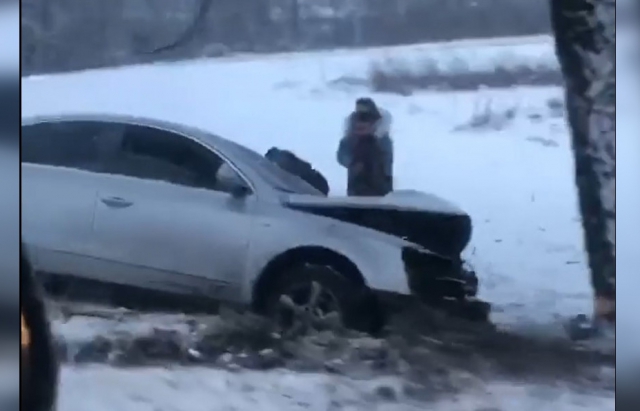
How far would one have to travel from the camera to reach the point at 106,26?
1.32 metres

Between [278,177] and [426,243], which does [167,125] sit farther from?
[426,243]

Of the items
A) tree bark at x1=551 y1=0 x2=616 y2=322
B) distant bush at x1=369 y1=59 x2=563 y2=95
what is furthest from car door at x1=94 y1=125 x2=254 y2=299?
tree bark at x1=551 y1=0 x2=616 y2=322

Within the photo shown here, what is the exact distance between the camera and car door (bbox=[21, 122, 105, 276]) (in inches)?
51.0

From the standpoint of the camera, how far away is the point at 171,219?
1289 mm

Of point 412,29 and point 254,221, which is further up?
point 412,29

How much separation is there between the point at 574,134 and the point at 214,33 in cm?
58

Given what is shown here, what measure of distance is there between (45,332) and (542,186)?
802 mm

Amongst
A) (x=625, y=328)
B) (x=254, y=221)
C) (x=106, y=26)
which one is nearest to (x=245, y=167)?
(x=254, y=221)

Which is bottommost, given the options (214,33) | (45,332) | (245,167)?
(45,332)

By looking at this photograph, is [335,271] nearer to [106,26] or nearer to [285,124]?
[285,124]

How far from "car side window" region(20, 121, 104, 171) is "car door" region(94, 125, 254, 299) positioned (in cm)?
5

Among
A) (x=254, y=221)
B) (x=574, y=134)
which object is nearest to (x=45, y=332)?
(x=254, y=221)

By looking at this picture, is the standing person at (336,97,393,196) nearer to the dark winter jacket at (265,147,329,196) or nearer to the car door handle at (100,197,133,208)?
the dark winter jacket at (265,147,329,196)

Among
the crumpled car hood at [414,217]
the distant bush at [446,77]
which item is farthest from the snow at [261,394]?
the distant bush at [446,77]
